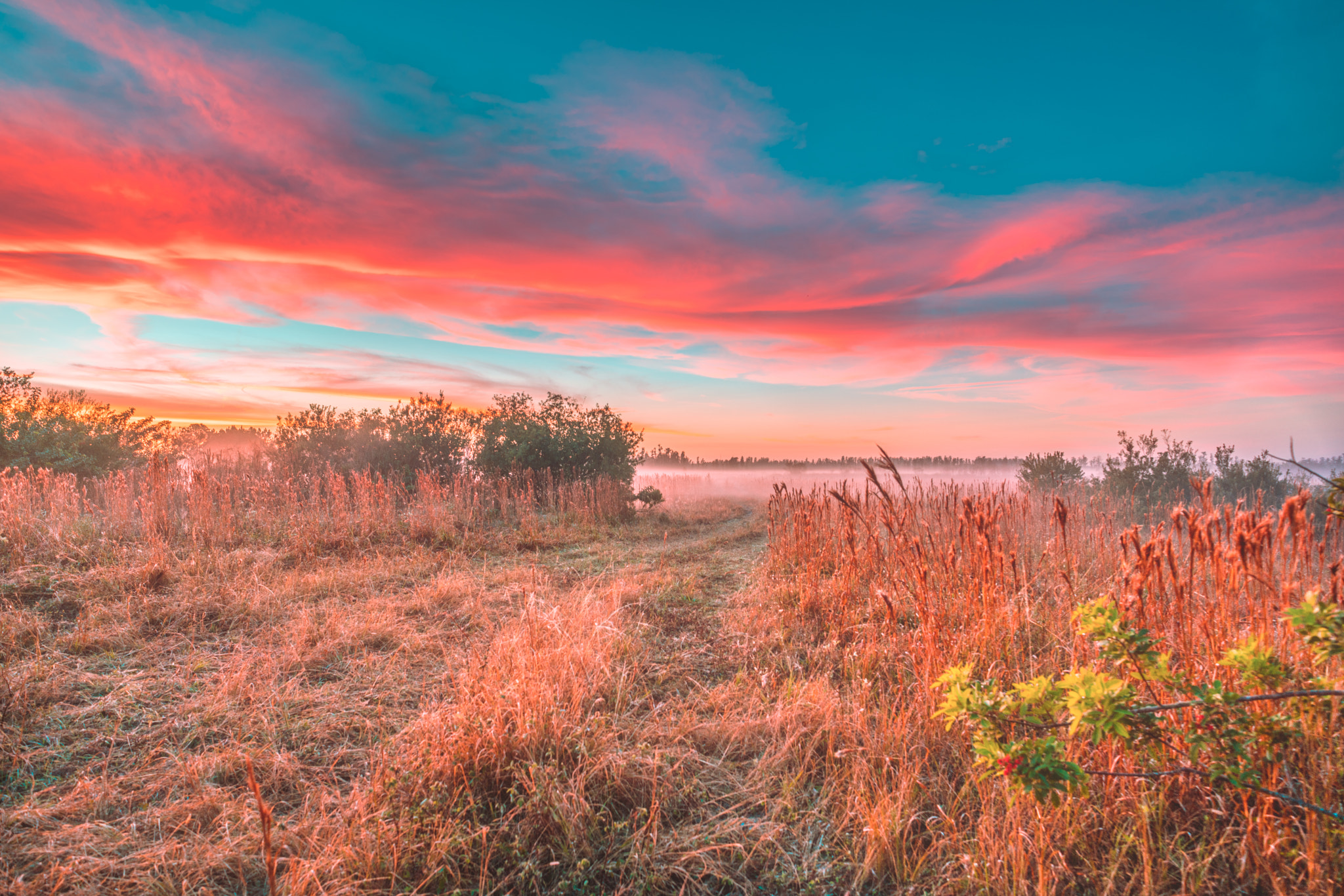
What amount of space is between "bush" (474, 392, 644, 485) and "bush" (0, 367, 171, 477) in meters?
8.61

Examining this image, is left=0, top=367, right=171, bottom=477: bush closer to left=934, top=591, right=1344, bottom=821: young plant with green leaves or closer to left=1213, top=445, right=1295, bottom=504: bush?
left=934, top=591, right=1344, bottom=821: young plant with green leaves

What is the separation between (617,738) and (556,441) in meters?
12.6

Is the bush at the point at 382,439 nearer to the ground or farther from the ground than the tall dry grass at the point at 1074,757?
farther from the ground

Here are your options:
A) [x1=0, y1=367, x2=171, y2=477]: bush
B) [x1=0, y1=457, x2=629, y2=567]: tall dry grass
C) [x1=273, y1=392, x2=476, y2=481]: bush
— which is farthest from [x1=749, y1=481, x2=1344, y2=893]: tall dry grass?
[x1=0, y1=367, x2=171, y2=477]: bush

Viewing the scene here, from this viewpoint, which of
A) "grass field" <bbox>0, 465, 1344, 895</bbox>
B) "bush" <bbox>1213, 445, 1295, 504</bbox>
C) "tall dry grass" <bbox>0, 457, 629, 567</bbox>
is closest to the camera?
"grass field" <bbox>0, 465, 1344, 895</bbox>

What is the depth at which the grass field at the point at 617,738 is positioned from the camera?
194 cm

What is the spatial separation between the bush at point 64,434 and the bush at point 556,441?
339 inches

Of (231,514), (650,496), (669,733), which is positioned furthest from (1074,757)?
(650,496)

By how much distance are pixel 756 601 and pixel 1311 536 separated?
12.0ft

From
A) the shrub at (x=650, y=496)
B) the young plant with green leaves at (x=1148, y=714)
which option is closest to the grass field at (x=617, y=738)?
the young plant with green leaves at (x=1148, y=714)

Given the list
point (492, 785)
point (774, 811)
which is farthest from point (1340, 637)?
point (492, 785)

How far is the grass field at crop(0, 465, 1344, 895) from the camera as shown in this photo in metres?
1.94

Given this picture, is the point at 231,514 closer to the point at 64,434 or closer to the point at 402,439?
the point at 402,439

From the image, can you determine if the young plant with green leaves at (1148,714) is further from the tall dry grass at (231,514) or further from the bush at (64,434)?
the bush at (64,434)
